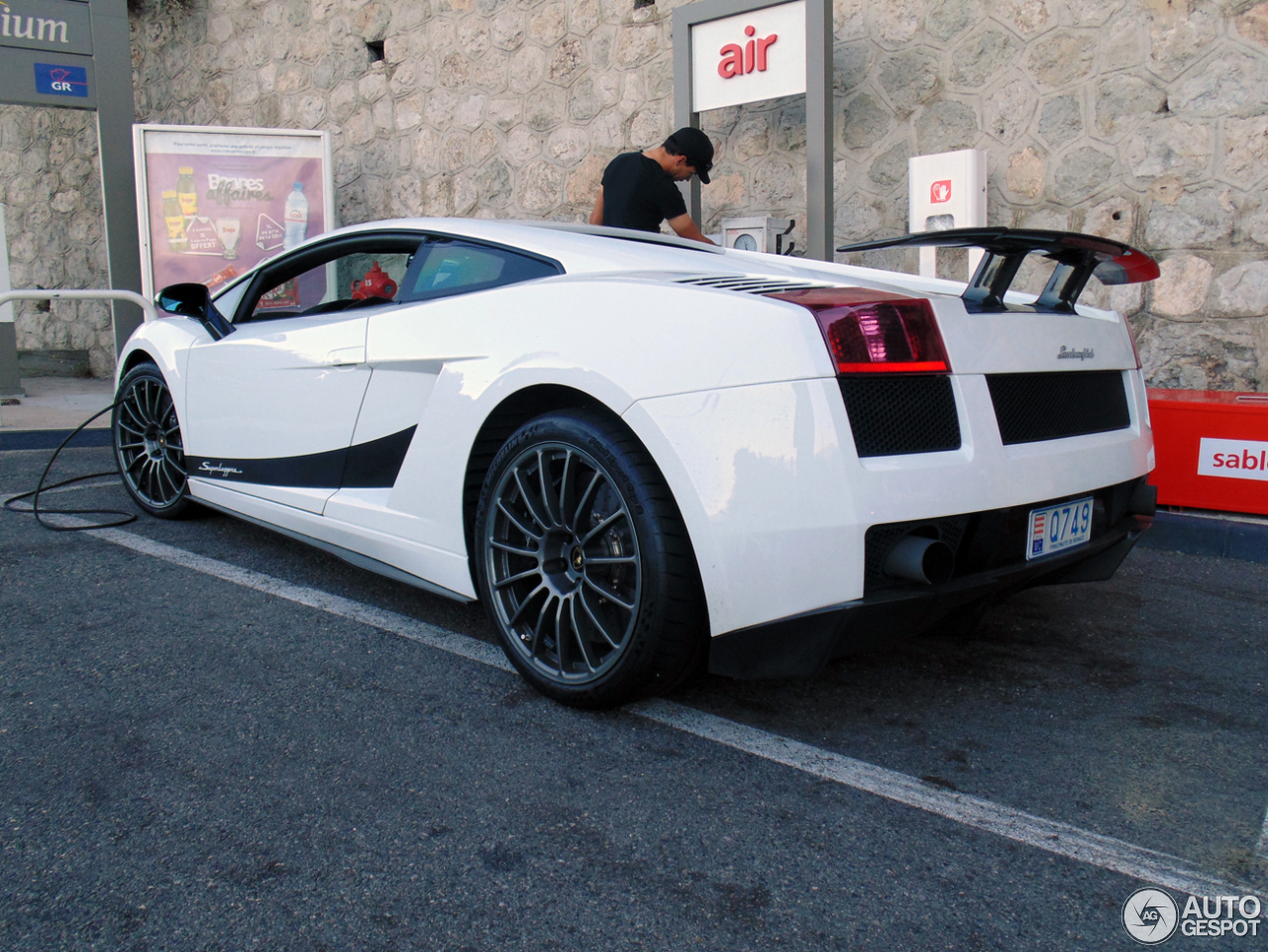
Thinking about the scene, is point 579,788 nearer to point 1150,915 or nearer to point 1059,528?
point 1150,915

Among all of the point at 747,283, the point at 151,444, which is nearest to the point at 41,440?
the point at 151,444

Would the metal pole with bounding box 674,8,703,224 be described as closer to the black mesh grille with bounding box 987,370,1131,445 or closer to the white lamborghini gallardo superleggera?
the white lamborghini gallardo superleggera

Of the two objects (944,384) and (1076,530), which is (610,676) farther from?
(1076,530)

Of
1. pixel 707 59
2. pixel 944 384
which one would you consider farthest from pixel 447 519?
pixel 707 59

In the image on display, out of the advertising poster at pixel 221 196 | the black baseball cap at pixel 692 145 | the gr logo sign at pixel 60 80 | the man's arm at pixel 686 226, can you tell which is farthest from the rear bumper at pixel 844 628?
the gr logo sign at pixel 60 80

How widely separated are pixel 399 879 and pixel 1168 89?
5.49 meters

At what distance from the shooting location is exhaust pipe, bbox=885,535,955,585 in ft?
6.35

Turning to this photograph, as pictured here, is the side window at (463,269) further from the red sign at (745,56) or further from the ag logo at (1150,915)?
the red sign at (745,56)

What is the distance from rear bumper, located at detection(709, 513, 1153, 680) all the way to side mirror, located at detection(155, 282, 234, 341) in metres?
2.49

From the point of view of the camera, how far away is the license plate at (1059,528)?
2188 millimetres

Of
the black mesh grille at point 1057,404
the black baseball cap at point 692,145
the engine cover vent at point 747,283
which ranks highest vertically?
the black baseball cap at point 692,145

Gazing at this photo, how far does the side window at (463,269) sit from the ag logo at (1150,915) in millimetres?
1859

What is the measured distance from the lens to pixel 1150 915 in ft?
5.09

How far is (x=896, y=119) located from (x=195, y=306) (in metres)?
4.44
